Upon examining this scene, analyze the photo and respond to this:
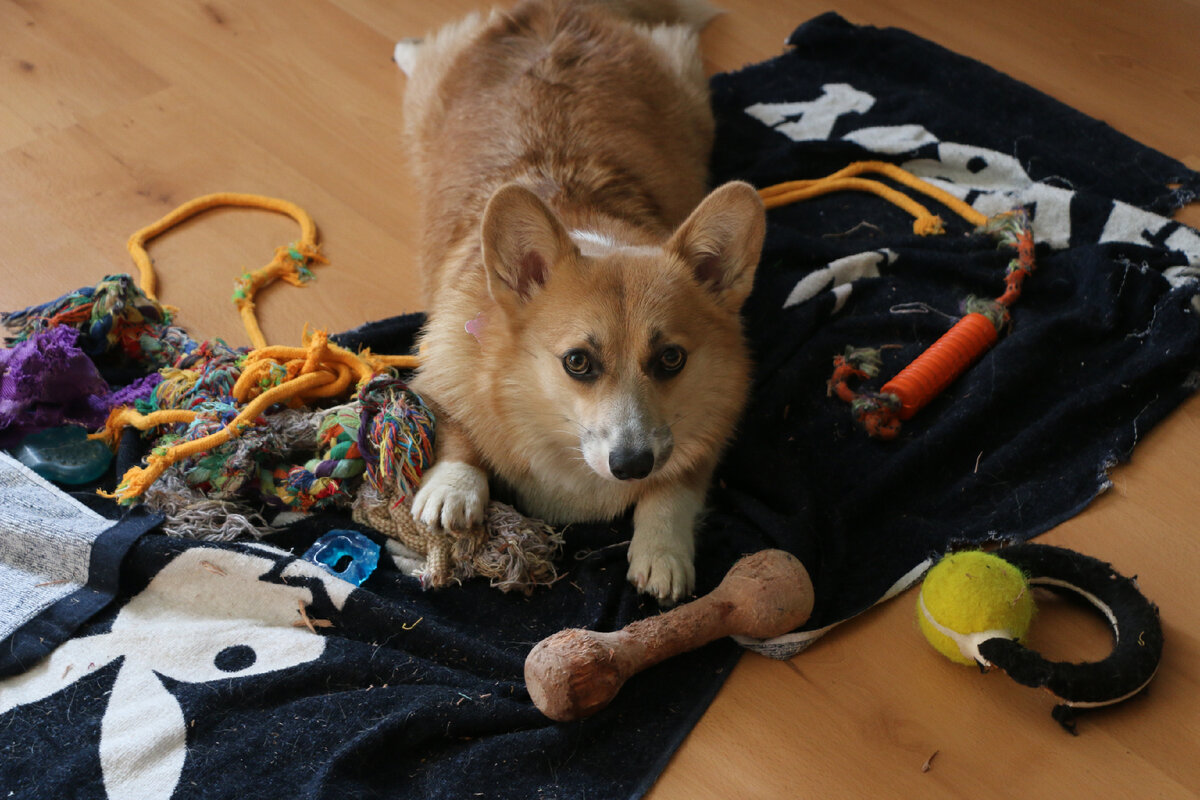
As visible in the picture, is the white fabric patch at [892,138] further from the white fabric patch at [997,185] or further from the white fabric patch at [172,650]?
the white fabric patch at [172,650]

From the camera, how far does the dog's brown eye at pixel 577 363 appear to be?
1803 mm

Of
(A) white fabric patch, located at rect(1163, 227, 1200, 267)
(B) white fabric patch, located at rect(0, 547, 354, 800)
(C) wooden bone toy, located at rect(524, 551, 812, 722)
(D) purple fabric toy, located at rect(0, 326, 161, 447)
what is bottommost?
(B) white fabric patch, located at rect(0, 547, 354, 800)

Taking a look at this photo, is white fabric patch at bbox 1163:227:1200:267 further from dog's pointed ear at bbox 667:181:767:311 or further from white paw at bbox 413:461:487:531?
white paw at bbox 413:461:487:531

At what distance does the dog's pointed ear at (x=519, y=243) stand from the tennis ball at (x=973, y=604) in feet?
3.21

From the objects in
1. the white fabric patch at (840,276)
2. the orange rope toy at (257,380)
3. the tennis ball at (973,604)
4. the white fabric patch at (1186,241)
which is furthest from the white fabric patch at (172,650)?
the white fabric patch at (1186,241)

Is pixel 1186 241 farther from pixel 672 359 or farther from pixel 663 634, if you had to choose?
pixel 663 634

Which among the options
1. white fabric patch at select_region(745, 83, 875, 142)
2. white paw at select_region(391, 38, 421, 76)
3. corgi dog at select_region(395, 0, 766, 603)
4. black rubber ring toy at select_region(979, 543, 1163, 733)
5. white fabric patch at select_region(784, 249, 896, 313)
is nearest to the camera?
black rubber ring toy at select_region(979, 543, 1163, 733)

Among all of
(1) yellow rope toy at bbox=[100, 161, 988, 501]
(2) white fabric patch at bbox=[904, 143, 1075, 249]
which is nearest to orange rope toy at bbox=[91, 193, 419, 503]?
(1) yellow rope toy at bbox=[100, 161, 988, 501]

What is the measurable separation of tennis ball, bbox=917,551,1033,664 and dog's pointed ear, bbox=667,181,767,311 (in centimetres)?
70

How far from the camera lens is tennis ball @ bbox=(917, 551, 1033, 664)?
1743mm

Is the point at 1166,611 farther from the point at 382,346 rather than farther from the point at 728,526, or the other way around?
the point at 382,346

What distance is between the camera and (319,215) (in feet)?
9.50

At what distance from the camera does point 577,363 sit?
1812mm

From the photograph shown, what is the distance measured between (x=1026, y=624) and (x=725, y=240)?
0.95m
